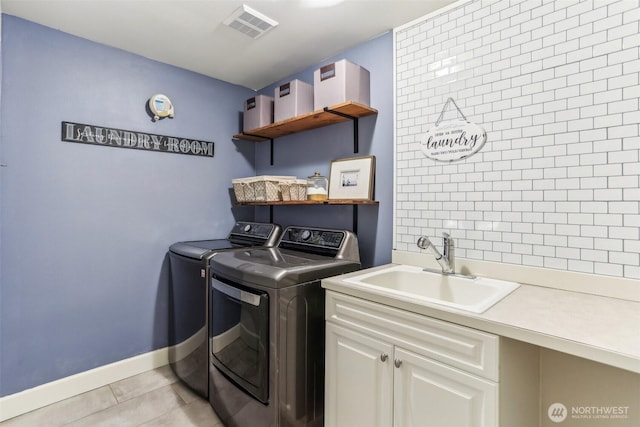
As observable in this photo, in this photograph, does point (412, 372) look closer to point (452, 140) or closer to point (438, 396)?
point (438, 396)

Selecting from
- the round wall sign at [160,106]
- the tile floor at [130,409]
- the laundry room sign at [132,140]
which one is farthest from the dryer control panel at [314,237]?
the round wall sign at [160,106]

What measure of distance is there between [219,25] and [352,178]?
130 cm

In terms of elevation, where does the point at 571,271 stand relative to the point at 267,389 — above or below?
above

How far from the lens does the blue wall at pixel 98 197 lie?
1.92 meters

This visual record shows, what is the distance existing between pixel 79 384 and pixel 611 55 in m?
3.46

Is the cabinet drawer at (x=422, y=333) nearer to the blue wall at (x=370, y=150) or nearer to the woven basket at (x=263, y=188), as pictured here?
the blue wall at (x=370, y=150)

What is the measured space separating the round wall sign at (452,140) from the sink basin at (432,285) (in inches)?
25.8

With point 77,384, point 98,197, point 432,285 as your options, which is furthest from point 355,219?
point 77,384

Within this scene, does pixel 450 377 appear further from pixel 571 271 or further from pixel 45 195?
pixel 45 195

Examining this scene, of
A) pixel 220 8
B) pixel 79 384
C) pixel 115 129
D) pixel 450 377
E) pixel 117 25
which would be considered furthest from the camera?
pixel 115 129

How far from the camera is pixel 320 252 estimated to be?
209cm

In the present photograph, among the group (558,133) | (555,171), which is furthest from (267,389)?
(558,133)

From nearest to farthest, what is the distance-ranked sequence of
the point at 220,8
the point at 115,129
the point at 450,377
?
1. the point at 450,377
2. the point at 220,8
3. the point at 115,129

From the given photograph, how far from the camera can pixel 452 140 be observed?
5.68ft
